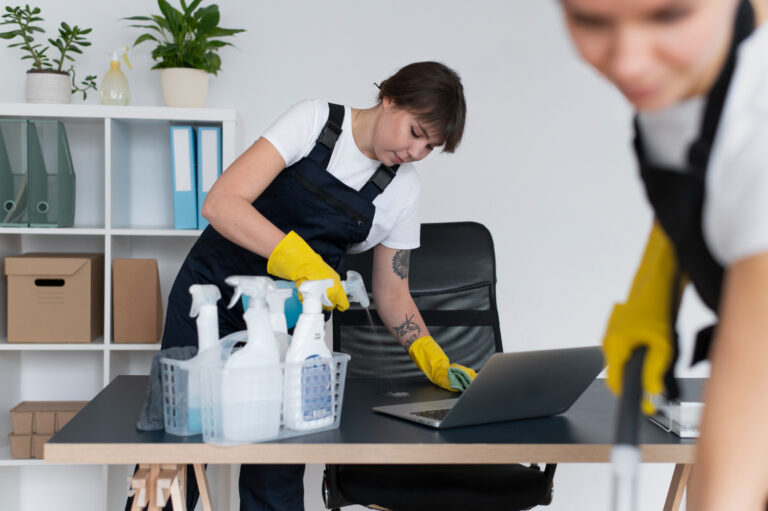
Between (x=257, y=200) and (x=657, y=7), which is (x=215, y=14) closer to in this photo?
(x=257, y=200)

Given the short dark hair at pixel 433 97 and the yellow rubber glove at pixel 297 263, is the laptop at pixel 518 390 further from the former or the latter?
the short dark hair at pixel 433 97

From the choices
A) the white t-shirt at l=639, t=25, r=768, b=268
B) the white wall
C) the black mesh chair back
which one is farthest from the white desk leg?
the white wall

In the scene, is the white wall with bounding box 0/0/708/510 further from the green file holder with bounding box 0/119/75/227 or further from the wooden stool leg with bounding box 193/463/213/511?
the wooden stool leg with bounding box 193/463/213/511

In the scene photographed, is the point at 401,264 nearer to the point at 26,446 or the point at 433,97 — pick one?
the point at 433,97

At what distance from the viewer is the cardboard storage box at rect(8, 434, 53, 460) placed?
8.30 ft

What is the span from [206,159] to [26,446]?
43.9 inches

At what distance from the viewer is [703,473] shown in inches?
20.3

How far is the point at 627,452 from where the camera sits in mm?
550

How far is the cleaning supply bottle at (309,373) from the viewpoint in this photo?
4.00 ft

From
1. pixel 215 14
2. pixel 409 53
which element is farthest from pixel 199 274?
pixel 409 53

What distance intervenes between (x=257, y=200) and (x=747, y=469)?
148cm

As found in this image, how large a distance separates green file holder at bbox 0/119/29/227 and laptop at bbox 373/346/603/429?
1.67 meters

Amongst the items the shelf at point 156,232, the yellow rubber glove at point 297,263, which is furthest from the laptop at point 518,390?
the shelf at point 156,232

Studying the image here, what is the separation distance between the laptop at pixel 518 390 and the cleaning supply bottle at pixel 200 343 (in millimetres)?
348
